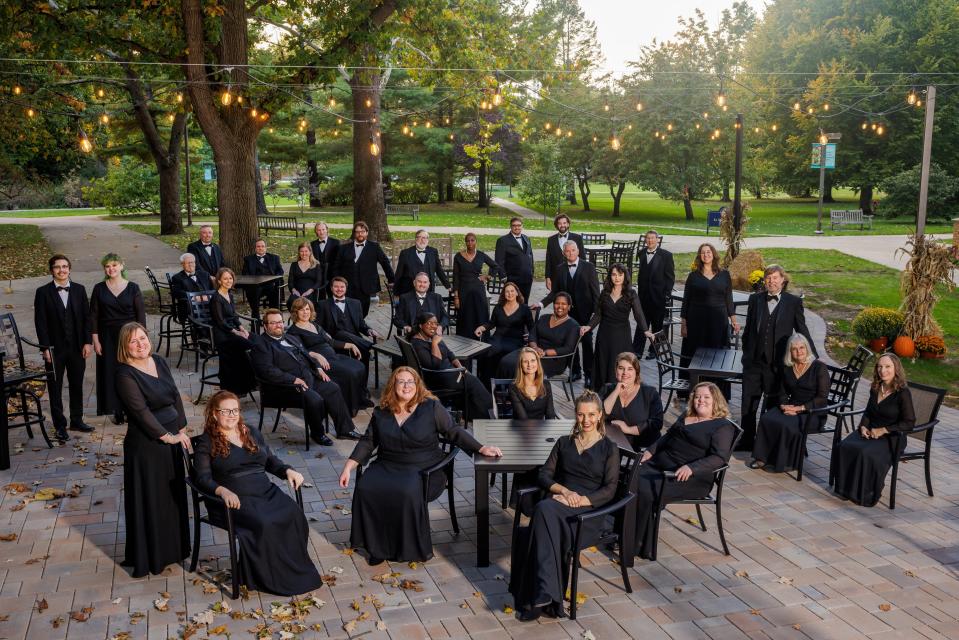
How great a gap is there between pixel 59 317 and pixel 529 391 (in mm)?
5130

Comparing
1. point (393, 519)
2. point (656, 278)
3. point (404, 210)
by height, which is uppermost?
point (404, 210)

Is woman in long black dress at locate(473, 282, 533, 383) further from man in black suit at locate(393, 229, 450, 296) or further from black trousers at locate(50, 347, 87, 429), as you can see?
black trousers at locate(50, 347, 87, 429)

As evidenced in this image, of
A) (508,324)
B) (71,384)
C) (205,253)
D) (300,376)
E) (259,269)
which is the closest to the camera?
(300,376)

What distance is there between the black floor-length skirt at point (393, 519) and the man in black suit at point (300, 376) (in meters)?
2.59

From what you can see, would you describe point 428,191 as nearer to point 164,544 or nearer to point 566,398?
point 566,398

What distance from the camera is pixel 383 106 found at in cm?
4653

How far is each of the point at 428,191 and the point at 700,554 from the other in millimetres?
50598

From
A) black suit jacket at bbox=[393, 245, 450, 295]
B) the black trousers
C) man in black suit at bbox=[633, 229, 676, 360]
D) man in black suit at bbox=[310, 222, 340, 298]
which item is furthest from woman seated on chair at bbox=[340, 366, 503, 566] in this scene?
man in black suit at bbox=[310, 222, 340, 298]

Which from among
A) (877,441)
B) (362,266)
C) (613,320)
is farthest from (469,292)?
(877,441)

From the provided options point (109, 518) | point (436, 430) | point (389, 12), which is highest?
point (389, 12)

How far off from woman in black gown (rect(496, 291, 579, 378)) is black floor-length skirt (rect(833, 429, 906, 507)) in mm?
3131

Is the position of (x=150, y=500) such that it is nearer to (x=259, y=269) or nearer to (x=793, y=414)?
(x=793, y=414)

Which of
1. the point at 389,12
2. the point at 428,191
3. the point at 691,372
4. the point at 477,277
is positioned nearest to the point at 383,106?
the point at 428,191

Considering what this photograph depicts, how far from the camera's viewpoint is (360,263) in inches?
516
